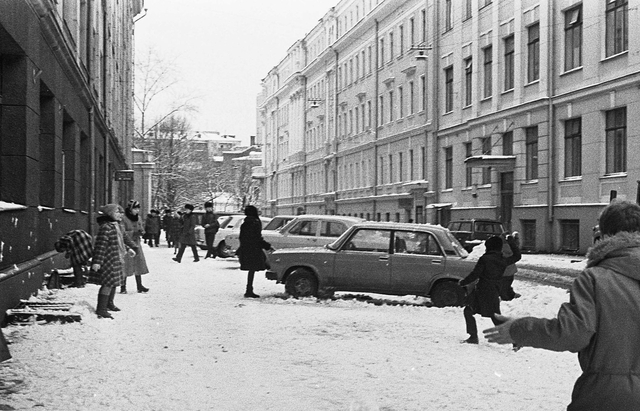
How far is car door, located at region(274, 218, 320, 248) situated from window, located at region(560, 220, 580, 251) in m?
12.9

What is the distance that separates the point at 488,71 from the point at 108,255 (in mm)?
29077

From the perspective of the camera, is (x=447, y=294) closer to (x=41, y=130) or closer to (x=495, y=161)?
(x=41, y=130)

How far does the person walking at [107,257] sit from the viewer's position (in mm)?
12031

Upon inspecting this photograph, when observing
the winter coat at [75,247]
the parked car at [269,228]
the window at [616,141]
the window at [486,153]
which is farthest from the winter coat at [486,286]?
the window at [486,153]

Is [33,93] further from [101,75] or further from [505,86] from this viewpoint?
[505,86]

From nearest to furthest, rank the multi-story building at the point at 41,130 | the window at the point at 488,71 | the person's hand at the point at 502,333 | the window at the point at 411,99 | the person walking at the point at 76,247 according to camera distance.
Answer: the person's hand at the point at 502,333, the multi-story building at the point at 41,130, the person walking at the point at 76,247, the window at the point at 488,71, the window at the point at 411,99

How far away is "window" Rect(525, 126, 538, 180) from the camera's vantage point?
3389cm

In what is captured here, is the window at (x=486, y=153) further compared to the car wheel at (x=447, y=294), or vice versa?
the window at (x=486, y=153)

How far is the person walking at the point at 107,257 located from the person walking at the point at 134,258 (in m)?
2.32

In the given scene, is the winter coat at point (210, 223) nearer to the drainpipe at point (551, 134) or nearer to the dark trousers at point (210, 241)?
the dark trousers at point (210, 241)

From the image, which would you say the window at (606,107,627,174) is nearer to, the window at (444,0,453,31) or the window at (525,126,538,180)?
the window at (525,126,538,180)

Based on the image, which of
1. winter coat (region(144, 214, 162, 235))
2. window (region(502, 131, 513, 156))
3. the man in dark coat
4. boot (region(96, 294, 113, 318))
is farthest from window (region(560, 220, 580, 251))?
boot (region(96, 294, 113, 318))

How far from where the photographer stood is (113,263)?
12195 millimetres

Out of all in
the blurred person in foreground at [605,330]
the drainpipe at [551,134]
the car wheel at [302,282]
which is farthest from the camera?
the drainpipe at [551,134]
